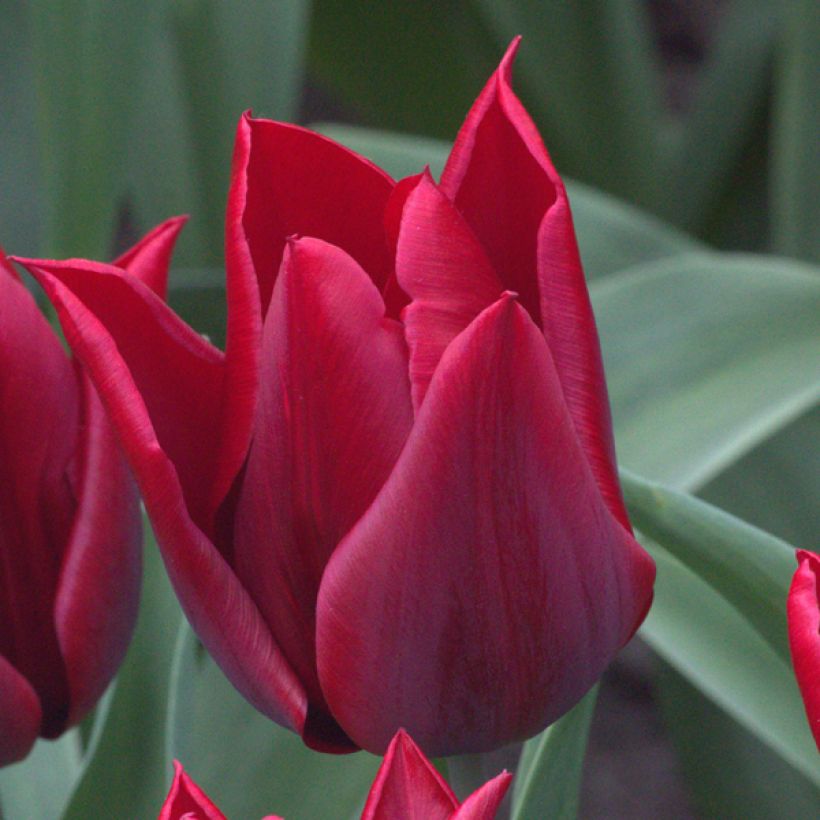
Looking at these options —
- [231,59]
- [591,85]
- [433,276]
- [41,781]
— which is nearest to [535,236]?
[433,276]

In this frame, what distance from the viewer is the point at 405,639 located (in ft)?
0.79

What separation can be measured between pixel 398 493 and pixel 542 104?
3.17ft

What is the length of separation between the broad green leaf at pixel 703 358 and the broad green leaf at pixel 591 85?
45 cm

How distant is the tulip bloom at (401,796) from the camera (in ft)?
0.62

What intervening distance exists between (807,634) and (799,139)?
2.57 ft

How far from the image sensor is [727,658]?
432 mm

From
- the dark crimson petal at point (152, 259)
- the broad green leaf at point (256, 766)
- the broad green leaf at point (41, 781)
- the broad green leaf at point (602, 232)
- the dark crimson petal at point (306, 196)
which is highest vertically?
the dark crimson petal at point (306, 196)

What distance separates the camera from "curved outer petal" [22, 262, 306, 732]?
0.24m

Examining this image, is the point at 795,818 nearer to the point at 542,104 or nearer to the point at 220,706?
the point at 220,706

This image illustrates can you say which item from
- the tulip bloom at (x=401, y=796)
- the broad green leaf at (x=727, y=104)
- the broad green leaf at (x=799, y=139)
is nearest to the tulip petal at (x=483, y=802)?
the tulip bloom at (x=401, y=796)

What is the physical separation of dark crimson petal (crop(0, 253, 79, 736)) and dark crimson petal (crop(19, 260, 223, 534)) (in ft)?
0.10

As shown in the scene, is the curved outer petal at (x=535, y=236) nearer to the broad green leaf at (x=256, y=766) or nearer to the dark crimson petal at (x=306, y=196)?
the dark crimson petal at (x=306, y=196)

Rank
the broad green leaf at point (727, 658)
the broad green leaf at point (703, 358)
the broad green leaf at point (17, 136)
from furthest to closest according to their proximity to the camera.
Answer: the broad green leaf at point (17, 136) < the broad green leaf at point (703, 358) < the broad green leaf at point (727, 658)

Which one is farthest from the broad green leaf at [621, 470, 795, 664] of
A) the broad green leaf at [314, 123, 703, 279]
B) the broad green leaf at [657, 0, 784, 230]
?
the broad green leaf at [657, 0, 784, 230]
